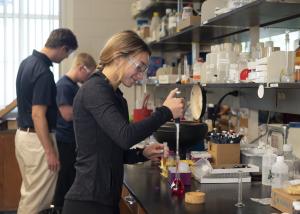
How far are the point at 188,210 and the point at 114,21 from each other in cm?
324

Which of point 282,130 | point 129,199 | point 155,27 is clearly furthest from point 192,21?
point 129,199

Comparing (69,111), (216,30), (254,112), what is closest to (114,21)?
(69,111)

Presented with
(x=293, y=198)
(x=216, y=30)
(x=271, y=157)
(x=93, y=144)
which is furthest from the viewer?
(x=216, y=30)

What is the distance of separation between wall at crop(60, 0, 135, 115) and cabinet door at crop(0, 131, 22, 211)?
98cm

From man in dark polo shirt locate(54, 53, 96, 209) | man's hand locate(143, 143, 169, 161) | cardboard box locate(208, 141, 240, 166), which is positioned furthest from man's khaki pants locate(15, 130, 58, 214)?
cardboard box locate(208, 141, 240, 166)

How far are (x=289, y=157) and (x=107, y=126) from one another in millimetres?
836

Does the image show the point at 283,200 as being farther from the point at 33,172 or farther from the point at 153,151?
the point at 33,172

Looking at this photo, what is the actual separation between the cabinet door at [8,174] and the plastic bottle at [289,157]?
9.01 ft

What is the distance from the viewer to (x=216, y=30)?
273 cm

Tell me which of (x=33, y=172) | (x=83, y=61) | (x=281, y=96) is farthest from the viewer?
(x=83, y=61)

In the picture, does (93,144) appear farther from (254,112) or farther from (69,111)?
(69,111)

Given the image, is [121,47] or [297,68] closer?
[121,47]

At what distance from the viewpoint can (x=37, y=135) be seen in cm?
283

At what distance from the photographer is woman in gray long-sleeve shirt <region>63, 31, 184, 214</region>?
147 cm
